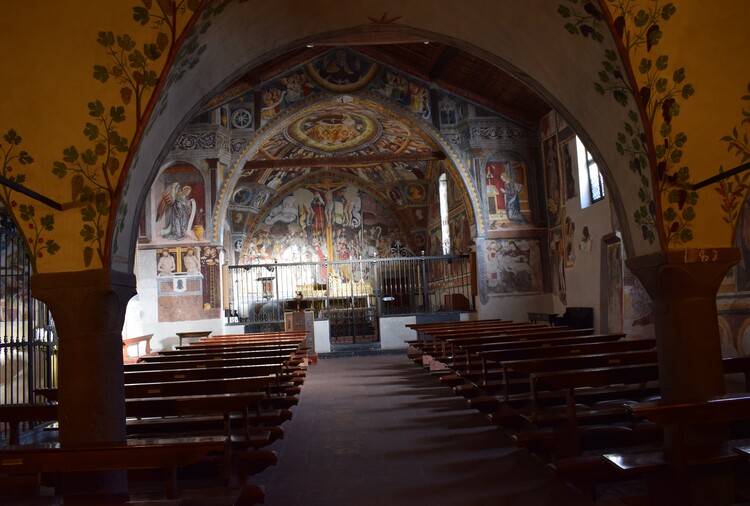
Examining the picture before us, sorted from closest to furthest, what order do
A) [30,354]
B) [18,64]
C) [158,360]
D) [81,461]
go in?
[81,461]
[18,64]
[30,354]
[158,360]

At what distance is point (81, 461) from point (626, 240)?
390cm

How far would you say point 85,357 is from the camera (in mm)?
4023

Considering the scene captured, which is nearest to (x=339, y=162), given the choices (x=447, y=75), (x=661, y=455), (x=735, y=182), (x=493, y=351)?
(x=447, y=75)

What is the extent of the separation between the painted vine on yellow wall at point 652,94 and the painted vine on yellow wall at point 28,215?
12.4 feet

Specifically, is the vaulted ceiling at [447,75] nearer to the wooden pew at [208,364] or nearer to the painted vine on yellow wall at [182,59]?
the wooden pew at [208,364]

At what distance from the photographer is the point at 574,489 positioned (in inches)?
178

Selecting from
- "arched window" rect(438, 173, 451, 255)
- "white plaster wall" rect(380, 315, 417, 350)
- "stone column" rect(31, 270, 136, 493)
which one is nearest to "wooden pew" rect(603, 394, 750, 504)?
"stone column" rect(31, 270, 136, 493)

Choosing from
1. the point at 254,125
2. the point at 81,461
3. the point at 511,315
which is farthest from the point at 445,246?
the point at 81,461

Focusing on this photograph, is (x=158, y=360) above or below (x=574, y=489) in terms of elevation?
above

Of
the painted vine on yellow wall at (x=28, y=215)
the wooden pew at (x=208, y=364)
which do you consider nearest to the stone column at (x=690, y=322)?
the painted vine on yellow wall at (x=28, y=215)

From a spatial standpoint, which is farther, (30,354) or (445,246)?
(445,246)

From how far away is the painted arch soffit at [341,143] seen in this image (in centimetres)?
1666

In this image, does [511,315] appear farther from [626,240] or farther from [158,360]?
[626,240]

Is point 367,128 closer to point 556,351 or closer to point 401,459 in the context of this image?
point 556,351
